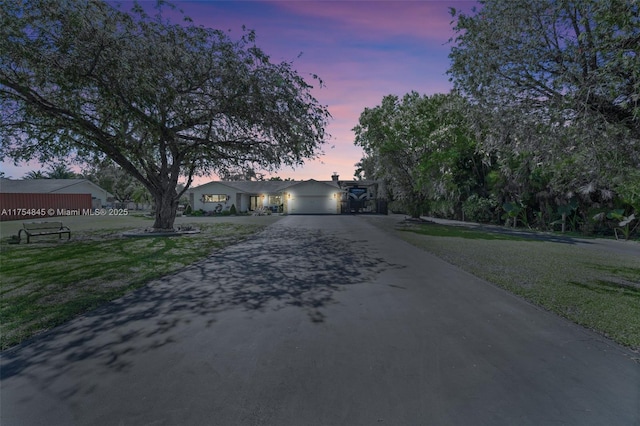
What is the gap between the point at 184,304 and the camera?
5.14 metres

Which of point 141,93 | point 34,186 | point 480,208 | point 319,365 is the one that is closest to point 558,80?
point 319,365

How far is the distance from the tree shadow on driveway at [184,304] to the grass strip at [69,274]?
438 mm

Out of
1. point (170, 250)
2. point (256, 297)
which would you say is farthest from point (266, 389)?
point (170, 250)

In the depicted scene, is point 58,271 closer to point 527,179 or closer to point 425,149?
point 425,149

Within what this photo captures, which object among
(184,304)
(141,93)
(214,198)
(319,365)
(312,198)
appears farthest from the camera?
(214,198)

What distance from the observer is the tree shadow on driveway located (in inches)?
133

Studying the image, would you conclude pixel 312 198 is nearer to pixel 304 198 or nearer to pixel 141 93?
pixel 304 198

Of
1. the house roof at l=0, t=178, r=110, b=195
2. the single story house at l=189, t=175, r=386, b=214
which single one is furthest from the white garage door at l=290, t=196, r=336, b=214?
the house roof at l=0, t=178, r=110, b=195

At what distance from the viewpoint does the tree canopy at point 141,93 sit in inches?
354

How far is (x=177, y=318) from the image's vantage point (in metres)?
4.54

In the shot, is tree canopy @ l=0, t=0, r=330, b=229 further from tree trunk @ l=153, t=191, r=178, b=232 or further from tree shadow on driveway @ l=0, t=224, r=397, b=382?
tree shadow on driveway @ l=0, t=224, r=397, b=382

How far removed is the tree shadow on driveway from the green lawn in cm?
300

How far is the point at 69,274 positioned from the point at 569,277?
12151mm

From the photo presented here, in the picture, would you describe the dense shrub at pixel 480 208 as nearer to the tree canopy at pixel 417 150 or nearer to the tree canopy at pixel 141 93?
the tree canopy at pixel 417 150
